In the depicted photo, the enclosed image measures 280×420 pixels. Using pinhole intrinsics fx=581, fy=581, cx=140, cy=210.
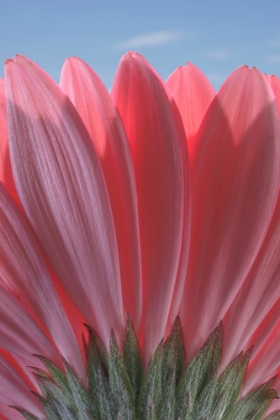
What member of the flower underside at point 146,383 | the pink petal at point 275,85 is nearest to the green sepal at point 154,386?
the flower underside at point 146,383

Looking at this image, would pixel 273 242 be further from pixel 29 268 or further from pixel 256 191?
pixel 29 268

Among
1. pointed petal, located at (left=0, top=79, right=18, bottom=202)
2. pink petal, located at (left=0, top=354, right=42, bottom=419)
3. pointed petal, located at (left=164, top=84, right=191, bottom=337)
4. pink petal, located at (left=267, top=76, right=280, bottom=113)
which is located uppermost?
pink petal, located at (left=267, top=76, right=280, bottom=113)

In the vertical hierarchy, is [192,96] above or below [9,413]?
above

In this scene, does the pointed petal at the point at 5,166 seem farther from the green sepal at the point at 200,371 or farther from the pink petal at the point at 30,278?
the green sepal at the point at 200,371

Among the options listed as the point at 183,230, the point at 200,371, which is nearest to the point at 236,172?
the point at 183,230

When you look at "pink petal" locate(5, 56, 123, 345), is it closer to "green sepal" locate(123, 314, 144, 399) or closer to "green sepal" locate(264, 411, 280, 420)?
"green sepal" locate(123, 314, 144, 399)

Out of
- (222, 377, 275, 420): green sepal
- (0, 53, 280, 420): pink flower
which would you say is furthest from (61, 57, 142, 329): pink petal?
(222, 377, 275, 420): green sepal

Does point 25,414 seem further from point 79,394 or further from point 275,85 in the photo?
point 275,85
